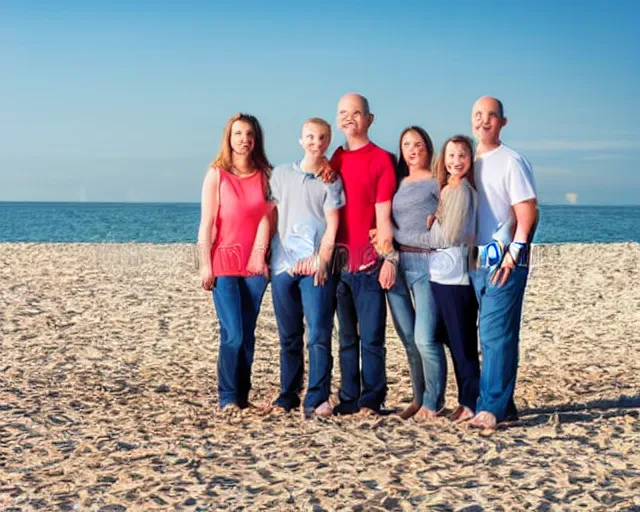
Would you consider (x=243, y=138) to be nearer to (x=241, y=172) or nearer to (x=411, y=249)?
(x=241, y=172)

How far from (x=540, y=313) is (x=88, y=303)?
18.1ft

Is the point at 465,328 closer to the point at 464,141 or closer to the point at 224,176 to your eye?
the point at 464,141

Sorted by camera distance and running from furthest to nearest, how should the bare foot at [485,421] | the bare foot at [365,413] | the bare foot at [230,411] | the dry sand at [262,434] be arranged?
the bare foot at [230,411] < the bare foot at [365,413] < the bare foot at [485,421] < the dry sand at [262,434]

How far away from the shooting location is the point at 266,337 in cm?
978

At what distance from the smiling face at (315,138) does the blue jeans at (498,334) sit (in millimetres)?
1099

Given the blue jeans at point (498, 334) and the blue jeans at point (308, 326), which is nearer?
the blue jeans at point (498, 334)

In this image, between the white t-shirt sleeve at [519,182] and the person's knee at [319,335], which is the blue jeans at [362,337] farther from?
the white t-shirt sleeve at [519,182]

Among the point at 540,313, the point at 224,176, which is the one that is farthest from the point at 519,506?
the point at 540,313

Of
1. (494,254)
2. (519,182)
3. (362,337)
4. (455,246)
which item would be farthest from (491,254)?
(362,337)

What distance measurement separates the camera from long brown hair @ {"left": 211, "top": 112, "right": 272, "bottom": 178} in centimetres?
565

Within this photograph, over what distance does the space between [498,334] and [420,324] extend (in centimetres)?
44

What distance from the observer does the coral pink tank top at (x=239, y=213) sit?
18.4 ft

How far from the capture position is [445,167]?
5.29 meters

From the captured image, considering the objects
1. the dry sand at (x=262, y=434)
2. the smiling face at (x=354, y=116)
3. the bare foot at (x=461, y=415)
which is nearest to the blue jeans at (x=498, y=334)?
the bare foot at (x=461, y=415)
